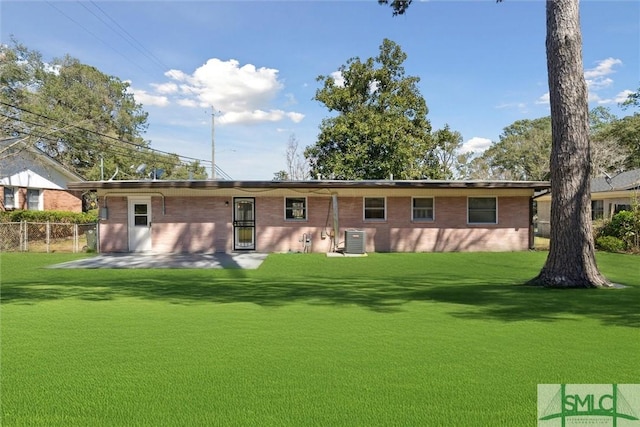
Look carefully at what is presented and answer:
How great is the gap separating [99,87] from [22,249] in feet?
91.5

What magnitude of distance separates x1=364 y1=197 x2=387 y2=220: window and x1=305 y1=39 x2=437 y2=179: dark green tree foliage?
1013 cm

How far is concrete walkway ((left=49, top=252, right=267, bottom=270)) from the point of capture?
14.0 meters

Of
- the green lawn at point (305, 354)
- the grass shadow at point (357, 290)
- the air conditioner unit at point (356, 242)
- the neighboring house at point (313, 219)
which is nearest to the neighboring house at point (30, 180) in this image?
the neighboring house at point (313, 219)

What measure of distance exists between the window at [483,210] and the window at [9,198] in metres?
26.1

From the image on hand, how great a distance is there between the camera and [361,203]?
1859 cm

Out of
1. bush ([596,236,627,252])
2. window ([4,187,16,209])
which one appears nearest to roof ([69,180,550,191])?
bush ([596,236,627,252])

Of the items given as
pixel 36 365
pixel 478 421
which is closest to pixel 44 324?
pixel 36 365

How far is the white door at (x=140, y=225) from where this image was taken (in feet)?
59.9

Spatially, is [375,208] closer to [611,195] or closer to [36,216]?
[611,195]

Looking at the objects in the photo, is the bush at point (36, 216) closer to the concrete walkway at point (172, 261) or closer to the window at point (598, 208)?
the concrete walkway at point (172, 261)

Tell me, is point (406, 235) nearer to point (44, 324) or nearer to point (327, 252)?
point (327, 252)

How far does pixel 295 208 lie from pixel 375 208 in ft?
11.6

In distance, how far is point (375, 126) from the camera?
1113 inches

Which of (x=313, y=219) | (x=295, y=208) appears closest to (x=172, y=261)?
(x=295, y=208)
